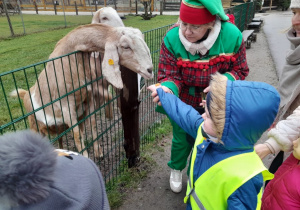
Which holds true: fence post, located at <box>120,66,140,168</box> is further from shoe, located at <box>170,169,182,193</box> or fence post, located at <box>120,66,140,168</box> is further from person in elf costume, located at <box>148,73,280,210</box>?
person in elf costume, located at <box>148,73,280,210</box>

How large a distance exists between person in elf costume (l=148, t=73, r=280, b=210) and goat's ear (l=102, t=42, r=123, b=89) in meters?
0.87

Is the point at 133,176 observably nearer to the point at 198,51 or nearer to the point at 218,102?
the point at 198,51

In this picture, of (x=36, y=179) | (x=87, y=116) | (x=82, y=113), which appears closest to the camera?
(x=36, y=179)

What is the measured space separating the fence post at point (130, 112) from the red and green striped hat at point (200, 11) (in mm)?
791

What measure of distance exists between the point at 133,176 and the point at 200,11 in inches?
76.9

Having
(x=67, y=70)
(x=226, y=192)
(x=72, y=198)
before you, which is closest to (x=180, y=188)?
(x=226, y=192)

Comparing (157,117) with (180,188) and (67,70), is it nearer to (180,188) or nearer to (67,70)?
(180,188)

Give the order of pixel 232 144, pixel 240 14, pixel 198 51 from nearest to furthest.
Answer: pixel 232 144 → pixel 198 51 → pixel 240 14

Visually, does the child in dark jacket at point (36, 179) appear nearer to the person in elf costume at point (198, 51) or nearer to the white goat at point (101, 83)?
the person in elf costume at point (198, 51)

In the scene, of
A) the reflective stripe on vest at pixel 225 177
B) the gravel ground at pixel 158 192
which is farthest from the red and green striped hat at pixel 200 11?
the gravel ground at pixel 158 192

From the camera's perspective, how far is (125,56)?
2223mm

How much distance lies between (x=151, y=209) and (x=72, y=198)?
1.92 m

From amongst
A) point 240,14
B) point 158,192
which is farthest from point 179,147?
point 240,14

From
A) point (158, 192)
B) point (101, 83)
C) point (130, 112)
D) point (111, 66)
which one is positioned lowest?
point (158, 192)
